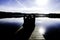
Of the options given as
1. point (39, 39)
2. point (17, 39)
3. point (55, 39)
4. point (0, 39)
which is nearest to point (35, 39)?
point (39, 39)

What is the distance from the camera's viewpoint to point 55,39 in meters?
23.6

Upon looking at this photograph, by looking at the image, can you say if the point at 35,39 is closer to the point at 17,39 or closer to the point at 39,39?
the point at 39,39

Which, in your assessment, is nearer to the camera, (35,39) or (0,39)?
(35,39)

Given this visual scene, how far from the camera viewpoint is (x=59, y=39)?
23.4 metres

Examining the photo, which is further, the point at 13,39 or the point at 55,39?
the point at 55,39

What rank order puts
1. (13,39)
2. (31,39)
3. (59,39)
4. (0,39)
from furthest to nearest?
(59,39) < (0,39) < (31,39) < (13,39)

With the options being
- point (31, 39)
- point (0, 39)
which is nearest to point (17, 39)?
point (31, 39)

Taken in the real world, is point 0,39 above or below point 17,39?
below

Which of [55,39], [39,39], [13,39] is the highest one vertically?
[13,39]

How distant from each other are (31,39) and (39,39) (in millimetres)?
435

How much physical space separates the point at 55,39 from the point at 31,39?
63.0 feet

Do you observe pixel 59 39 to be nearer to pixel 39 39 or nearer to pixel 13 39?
pixel 39 39

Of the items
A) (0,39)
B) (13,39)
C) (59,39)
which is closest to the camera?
(13,39)

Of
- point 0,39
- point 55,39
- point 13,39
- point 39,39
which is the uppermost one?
point 13,39
